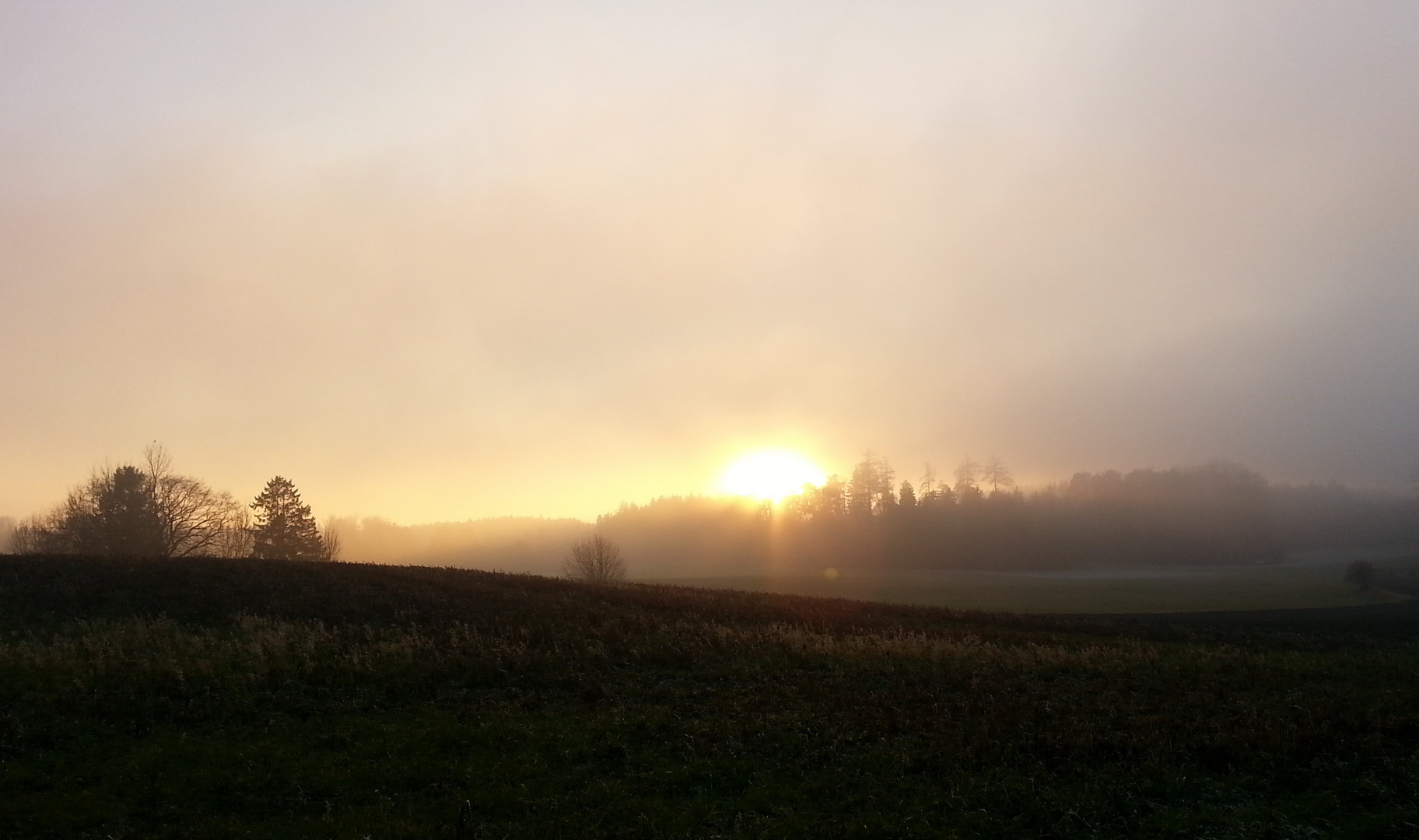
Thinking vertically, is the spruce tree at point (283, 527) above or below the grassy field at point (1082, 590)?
above

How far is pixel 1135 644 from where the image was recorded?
32375mm

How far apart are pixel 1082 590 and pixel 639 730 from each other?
88.2m

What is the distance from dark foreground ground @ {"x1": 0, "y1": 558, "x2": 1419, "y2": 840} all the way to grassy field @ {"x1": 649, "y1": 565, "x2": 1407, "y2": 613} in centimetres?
3728

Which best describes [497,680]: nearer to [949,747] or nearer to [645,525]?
[949,747]

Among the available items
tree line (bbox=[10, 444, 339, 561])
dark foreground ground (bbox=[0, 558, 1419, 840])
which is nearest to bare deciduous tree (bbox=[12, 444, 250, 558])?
tree line (bbox=[10, 444, 339, 561])

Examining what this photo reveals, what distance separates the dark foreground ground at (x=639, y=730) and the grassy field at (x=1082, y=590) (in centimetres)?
3728

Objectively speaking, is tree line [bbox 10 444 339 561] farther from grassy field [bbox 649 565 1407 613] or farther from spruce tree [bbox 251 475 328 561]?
grassy field [bbox 649 565 1407 613]

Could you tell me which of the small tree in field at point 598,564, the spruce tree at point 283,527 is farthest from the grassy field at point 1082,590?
the spruce tree at point 283,527

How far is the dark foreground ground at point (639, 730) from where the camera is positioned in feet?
37.9

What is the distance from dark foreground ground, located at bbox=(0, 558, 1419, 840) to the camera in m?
11.6

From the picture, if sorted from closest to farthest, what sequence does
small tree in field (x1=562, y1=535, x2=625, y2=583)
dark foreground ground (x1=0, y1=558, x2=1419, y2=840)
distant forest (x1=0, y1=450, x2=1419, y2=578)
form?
1. dark foreground ground (x1=0, y1=558, x2=1419, y2=840)
2. small tree in field (x1=562, y1=535, x2=625, y2=583)
3. distant forest (x1=0, y1=450, x2=1419, y2=578)

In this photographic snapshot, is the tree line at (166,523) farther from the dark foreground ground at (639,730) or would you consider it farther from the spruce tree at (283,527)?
the dark foreground ground at (639,730)

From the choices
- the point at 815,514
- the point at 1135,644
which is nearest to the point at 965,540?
the point at 815,514

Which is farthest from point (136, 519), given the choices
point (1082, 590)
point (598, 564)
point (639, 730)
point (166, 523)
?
point (1082, 590)
